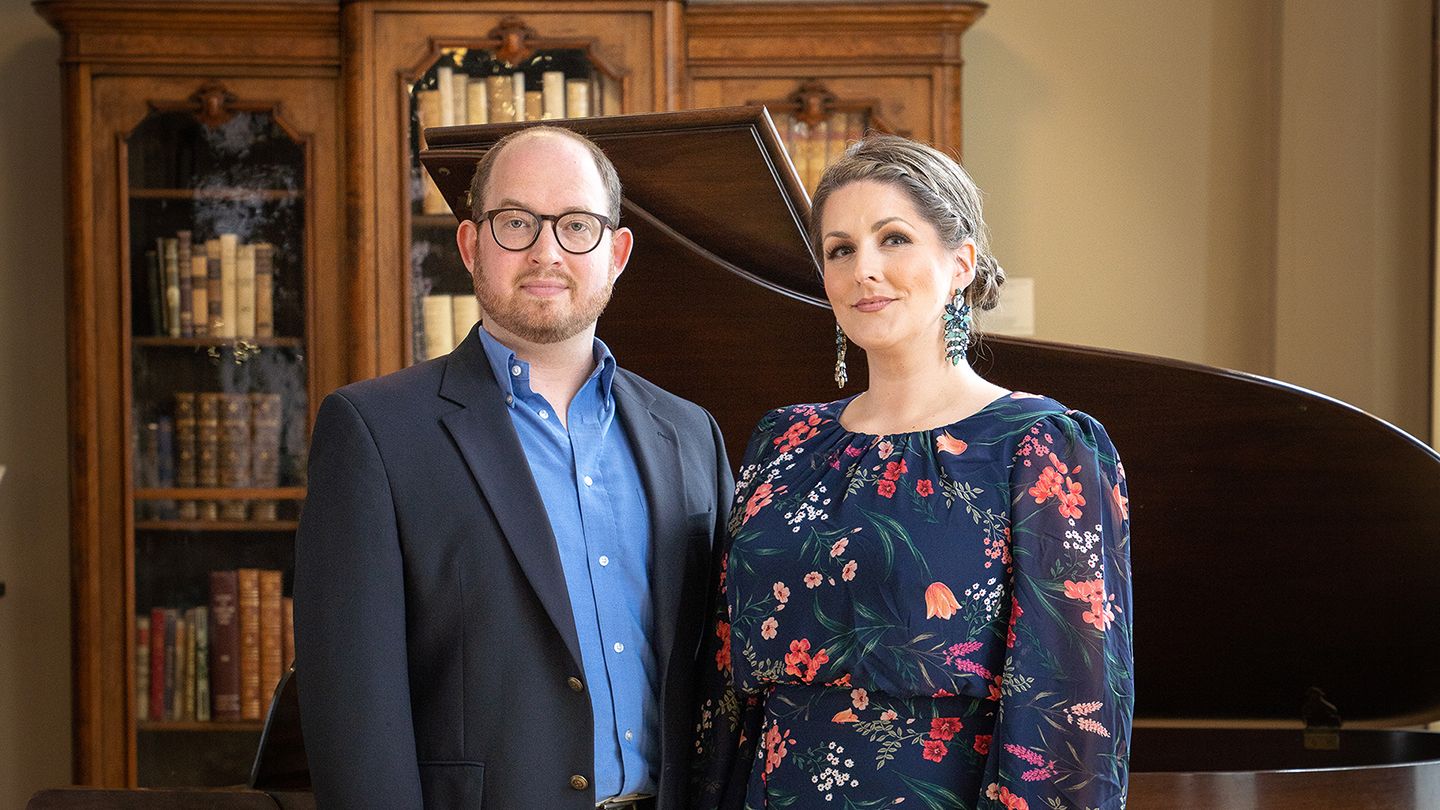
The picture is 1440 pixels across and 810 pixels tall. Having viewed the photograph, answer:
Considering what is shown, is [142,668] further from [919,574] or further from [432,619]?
[919,574]

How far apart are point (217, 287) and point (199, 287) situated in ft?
0.15

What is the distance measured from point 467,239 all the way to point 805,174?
2079 millimetres

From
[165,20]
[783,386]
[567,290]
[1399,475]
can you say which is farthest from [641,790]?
[165,20]

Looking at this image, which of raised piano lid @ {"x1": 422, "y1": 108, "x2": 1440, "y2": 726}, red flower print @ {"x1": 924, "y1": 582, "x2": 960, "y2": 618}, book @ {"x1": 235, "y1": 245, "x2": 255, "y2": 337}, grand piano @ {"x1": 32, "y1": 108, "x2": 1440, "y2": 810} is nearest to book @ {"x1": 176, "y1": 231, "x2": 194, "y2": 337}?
book @ {"x1": 235, "y1": 245, "x2": 255, "y2": 337}

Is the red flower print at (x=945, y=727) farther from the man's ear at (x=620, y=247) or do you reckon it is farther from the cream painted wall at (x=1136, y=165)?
the cream painted wall at (x=1136, y=165)

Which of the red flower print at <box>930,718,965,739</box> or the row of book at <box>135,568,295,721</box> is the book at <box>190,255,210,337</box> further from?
the red flower print at <box>930,718,965,739</box>

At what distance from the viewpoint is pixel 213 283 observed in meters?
3.53

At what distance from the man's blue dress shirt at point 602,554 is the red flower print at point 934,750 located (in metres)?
0.29

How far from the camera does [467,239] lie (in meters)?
1.56

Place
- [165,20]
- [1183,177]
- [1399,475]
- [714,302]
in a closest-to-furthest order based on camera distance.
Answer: [714,302] → [1399,475] → [165,20] → [1183,177]

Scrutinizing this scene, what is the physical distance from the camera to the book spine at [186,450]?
139 inches

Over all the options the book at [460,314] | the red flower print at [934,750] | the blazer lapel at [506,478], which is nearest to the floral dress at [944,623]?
the red flower print at [934,750]

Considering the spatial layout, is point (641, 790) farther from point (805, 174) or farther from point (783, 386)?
point (805, 174)

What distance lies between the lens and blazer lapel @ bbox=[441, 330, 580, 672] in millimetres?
1402
